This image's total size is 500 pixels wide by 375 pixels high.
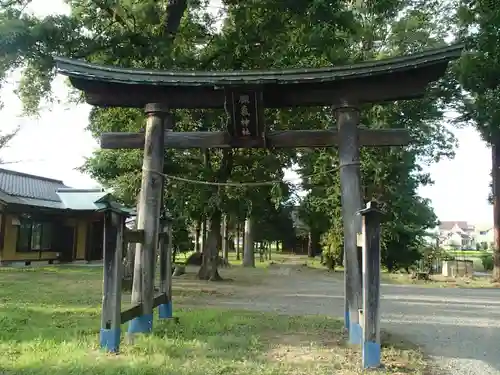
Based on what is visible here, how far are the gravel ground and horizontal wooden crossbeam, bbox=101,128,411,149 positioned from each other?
3.30 metres

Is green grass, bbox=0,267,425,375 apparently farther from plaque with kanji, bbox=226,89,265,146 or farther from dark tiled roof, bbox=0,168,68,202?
dark tiled roof, bbox=0,168,68,202

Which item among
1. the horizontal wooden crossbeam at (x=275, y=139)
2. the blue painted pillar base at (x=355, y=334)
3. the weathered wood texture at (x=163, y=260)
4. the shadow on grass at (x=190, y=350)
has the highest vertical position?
the horizontal wooden crossbeam at (x=275, y=139)

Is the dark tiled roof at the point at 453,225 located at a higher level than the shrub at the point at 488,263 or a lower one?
higher

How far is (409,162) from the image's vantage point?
23.5m

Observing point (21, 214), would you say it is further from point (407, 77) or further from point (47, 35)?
point (407, 77)

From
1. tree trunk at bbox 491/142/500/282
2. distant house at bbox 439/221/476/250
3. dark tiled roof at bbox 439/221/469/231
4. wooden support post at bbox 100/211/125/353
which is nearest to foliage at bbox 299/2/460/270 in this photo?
tree trunk at bbox 491/142/500/282

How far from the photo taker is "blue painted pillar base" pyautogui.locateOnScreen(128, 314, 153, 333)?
7336 mm

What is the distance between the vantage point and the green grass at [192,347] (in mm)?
5496

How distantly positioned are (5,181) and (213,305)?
17.9 metres

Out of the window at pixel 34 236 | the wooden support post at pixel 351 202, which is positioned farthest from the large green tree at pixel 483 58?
the window at pixel 34 236

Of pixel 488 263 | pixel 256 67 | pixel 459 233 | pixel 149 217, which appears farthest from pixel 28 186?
pixel 459 233

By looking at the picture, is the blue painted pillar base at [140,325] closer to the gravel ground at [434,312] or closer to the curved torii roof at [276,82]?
the curved torii roof at [276,82]

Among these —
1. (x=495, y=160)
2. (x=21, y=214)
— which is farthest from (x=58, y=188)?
(x=495, y=160)

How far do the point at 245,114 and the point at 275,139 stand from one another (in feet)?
2.29
